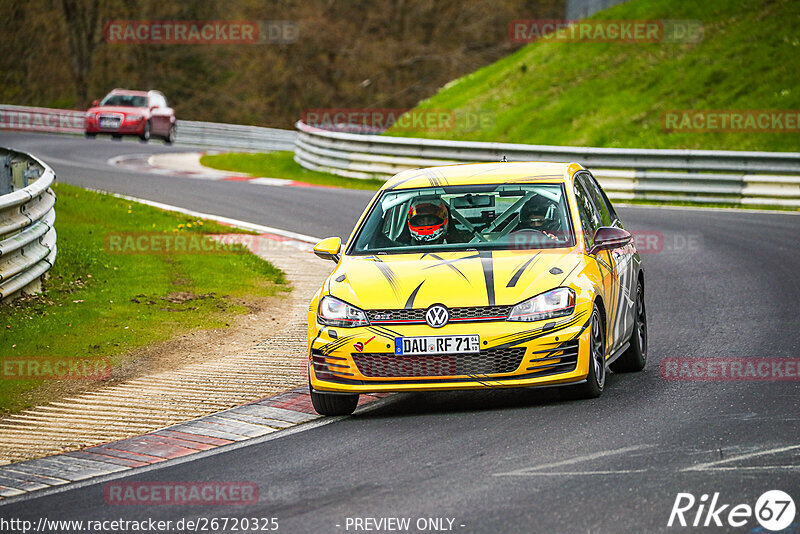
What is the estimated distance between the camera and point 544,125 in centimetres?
3092

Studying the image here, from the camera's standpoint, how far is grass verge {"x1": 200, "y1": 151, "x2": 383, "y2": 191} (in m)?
28.2

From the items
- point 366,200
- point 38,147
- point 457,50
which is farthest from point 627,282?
point 457,50

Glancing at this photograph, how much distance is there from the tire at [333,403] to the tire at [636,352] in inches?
93.1

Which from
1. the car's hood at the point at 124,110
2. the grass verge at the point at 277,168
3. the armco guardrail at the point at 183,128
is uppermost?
the car's hood at the point at 124,110

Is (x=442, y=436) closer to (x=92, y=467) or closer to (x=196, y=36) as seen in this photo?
(x=92, y=467)

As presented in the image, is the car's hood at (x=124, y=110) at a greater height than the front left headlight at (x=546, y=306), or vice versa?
the front left headlight at (x=546, y=306)

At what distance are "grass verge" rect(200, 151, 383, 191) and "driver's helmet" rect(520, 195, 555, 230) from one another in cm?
1761

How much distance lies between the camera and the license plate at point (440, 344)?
26.0 feet

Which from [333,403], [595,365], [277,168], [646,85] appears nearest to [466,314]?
[595,365]

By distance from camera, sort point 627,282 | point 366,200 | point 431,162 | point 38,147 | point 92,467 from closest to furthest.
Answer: point 92,467
point 627,282
point 366,200
point 431,162
point 38,147

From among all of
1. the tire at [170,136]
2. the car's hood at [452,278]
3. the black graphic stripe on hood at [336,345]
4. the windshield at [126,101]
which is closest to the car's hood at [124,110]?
the windshield at [126,101]

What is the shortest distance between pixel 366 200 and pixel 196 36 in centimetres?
4236

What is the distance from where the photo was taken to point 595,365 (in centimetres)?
833

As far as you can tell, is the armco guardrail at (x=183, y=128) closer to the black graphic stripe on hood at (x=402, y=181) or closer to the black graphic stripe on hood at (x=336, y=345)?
the black graphic stripe on hood at (x=402, y=181)
